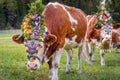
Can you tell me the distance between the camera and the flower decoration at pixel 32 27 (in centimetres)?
834

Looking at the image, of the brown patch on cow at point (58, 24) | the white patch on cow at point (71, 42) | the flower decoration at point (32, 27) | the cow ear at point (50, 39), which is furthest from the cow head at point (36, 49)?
the white patch on cow at point (71, 42)

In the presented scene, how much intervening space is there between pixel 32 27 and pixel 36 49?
53cm

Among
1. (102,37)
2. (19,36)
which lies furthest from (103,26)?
(19,36)

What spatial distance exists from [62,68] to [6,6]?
50748 mm

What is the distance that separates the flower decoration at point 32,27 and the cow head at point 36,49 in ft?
0.41

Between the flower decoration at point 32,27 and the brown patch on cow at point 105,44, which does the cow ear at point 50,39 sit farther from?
the brown patch on cow at point 105,44

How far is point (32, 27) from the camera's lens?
8.44 meters

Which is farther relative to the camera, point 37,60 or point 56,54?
point 56,54

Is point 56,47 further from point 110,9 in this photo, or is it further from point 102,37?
point 110,9

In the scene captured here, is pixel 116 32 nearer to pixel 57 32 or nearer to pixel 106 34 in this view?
pixel 106 34

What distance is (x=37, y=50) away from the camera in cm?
830

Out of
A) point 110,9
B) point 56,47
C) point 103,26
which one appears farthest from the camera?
point 110,9

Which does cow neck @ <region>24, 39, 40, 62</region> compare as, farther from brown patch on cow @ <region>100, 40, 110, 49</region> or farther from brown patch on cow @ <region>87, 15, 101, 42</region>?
brown patch on cow @ <region>87, 15, 101, 42</region>

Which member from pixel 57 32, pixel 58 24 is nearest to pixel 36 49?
pixel 57 32
